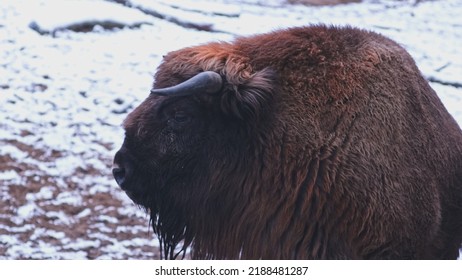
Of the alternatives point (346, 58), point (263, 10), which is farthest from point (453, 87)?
point (346, 58)

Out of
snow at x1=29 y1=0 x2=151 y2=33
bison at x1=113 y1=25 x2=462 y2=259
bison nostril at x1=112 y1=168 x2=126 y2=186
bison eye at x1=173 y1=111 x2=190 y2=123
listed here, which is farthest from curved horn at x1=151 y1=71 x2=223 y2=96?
snow at x1=29 y1=0 x2=151 y2=33

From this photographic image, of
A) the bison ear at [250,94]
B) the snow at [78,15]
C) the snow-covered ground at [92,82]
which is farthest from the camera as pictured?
the snow at [78,15]

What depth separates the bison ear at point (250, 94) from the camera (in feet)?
12.8

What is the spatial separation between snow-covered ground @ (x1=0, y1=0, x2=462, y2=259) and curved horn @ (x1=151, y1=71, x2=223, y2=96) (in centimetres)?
244

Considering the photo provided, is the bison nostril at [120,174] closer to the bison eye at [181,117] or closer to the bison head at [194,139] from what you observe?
the bison head at [194,139]

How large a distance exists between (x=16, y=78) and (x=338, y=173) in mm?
5115

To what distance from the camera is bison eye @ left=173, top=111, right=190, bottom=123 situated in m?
4.00

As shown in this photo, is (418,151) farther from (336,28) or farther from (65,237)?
(65,237)

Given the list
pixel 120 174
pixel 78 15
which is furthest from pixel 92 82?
pixel 120 174

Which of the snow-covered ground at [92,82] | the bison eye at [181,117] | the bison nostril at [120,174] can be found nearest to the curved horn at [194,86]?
the bison eye at [181,117]

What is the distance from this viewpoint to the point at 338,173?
12.4 feet

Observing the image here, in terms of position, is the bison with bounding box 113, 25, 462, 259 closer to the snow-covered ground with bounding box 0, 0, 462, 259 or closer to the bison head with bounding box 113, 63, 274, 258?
the bison head with bounding box 113, 63, 274, 258

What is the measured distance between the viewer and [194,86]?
3.86 m

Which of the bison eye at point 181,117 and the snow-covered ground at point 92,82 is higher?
the bison eye at point 181,117
